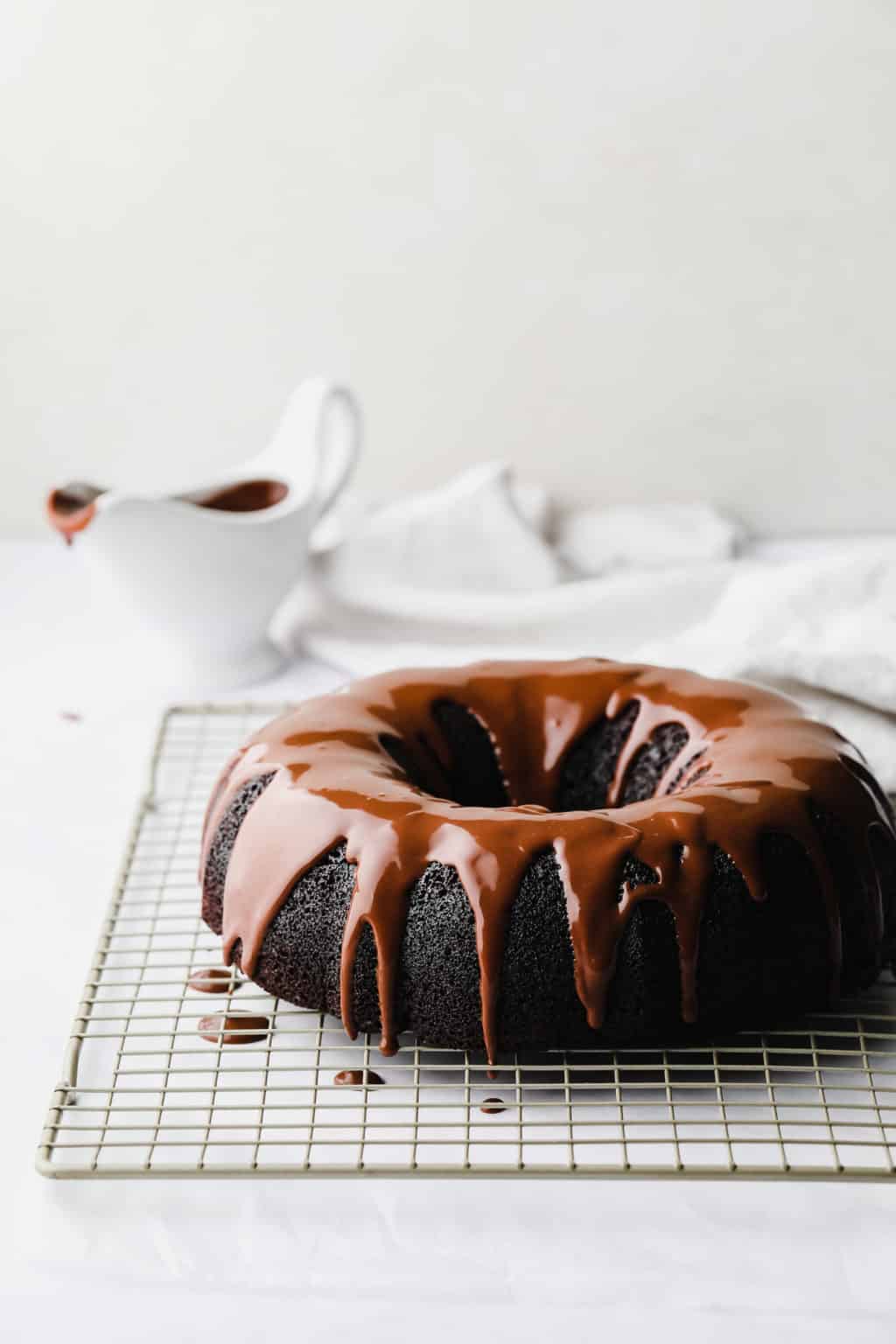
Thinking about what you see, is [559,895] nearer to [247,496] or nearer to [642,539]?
[247,496]

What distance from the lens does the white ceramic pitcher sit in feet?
6.63

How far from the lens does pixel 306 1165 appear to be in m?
1.06

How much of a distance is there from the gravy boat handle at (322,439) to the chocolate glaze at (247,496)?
0.02 meters

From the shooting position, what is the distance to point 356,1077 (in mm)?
1242

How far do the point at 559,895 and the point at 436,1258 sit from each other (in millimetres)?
289

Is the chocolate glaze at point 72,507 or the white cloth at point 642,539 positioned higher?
the chocolate glaze at point 72,507

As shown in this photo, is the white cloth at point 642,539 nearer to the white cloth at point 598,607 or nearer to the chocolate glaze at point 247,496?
the white cloth at point 598,607

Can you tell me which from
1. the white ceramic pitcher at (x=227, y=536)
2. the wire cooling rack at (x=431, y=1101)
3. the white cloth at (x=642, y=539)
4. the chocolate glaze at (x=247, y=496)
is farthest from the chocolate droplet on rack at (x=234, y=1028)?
the white cloth at (x=642, y=539)

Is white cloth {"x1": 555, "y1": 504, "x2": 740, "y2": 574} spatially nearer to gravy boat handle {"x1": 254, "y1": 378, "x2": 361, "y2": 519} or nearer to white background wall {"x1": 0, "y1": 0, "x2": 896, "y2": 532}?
white background wall {"x1": 0, "y1": 0, "x2": 896, "y2": 532}

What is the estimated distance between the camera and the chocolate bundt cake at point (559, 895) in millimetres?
1223

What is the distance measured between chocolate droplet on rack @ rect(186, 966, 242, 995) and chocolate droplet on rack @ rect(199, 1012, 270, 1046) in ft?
0.11

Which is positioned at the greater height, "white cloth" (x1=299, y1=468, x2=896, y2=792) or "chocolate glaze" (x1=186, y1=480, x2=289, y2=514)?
"chocolate glaze" (x1=186, y1=480, x2=289, y2=514)

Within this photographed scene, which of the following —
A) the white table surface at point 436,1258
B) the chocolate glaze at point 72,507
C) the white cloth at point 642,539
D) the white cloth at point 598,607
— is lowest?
the white cloth at point 642,539

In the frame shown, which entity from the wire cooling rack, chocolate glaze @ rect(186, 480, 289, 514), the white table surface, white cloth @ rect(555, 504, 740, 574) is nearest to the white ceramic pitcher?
chocolate glaze @ rect(186, 480, 289, 514)
